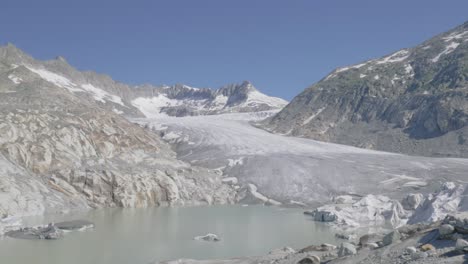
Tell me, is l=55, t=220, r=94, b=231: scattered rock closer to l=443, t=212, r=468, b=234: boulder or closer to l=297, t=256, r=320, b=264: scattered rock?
l=297, t=256, r=320, b=264: scattered rock

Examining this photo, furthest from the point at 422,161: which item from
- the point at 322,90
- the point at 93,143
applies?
the point at 322,90

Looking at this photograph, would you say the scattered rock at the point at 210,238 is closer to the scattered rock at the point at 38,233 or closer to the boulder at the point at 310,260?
the scattered rock at the point at 38,233

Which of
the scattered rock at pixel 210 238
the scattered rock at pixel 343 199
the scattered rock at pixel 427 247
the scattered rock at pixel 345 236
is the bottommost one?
the scattered rock at pixel 345 236

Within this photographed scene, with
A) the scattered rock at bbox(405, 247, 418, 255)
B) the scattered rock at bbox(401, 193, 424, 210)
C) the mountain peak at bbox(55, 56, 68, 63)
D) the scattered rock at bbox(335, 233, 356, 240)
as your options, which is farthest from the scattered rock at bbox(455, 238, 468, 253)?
the mountain peak at bbox(55, 56, 68, 63)

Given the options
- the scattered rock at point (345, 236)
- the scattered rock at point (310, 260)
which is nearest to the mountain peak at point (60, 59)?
the scattered rock at point (345, 236)

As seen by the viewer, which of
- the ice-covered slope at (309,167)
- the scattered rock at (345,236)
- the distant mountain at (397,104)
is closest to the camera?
the scattered rock at (345,236)

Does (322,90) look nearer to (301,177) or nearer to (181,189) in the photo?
(301,177)

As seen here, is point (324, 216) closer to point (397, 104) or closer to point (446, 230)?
point (446, 230)
